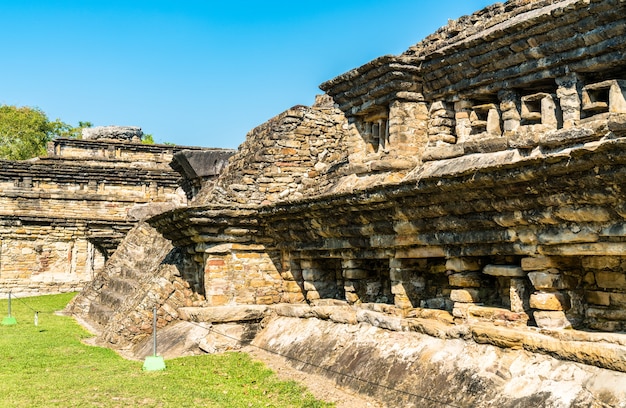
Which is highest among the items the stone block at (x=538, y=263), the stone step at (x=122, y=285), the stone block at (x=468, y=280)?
the stone block at (x=538, y=263)

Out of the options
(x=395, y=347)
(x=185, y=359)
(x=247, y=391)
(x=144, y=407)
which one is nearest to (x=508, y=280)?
(x=395, y=347)

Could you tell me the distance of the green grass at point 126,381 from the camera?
7.32 m

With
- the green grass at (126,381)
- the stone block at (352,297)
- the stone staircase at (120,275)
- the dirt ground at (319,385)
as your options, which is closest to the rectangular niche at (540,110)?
the dirt ground at (319,385)

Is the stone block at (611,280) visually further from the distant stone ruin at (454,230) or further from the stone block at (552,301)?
the stone block at (552,301)

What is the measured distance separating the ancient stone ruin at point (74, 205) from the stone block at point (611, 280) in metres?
10.3

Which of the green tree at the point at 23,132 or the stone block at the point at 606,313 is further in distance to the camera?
the green tree at the point at 23,132

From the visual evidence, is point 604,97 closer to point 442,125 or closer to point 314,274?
point 442,125

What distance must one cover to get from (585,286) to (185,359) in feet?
18.5

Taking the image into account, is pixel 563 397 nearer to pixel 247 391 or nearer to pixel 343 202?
pixel 343 202

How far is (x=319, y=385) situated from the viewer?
775 cm

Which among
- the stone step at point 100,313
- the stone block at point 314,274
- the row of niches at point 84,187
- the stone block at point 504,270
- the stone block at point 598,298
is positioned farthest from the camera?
the row of niches at point 84,187

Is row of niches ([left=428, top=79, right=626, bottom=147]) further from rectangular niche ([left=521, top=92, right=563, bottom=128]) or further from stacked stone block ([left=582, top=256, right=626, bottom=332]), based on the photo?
stacked stone block ([left=582, top=256, right=626, bottom=332])

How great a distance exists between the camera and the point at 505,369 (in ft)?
19.2

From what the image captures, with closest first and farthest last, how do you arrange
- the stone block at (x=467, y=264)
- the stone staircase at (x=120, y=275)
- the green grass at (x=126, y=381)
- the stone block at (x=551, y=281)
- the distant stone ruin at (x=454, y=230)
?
the distant stone ruin at (x=454, y=230)
the stone block at (x=551, y=281)
the stone block at (x=467, y=264)
the green grass at (x=126, y=381)
the stone staircase at (x=120, y=275)
